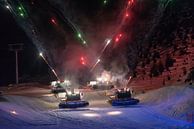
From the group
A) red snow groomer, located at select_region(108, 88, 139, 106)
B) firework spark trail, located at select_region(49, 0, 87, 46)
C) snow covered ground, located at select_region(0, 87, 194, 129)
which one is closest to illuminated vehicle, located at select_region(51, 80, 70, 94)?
firework spark trail, located at select_region(49, 0, 87, 46)

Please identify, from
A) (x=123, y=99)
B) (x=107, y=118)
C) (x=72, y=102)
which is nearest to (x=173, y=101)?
(x=107, y=118)

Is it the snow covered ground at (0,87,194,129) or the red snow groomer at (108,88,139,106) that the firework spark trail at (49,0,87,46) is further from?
the snow covered ground at (0,87,194,129)

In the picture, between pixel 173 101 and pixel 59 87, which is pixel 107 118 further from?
pixel 59 87

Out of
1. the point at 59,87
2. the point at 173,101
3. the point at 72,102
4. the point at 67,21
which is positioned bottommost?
the point at 173,101

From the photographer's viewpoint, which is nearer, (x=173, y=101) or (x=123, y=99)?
(x=173, y=101)

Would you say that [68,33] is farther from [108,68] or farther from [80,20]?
[108,68]

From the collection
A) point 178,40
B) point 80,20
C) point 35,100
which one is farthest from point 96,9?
point 35,100

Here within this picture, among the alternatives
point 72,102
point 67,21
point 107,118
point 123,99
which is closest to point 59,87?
point 67,21

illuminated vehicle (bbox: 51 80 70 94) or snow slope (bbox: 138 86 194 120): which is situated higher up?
illuminated vehicle (bbox: 51 80 70 94)

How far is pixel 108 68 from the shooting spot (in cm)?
7531

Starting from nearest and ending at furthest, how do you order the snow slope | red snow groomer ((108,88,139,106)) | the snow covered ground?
the snow covered ground < the snow slope < red snow groomer ((108,88,139,106))

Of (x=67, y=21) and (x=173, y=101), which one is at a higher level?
(x=67, y=21)

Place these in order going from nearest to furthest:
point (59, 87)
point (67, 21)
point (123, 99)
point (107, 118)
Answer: point (107, 118), point (123, 99), point (59, 87), point (67, 21)

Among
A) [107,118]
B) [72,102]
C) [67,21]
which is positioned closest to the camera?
[107,118]
